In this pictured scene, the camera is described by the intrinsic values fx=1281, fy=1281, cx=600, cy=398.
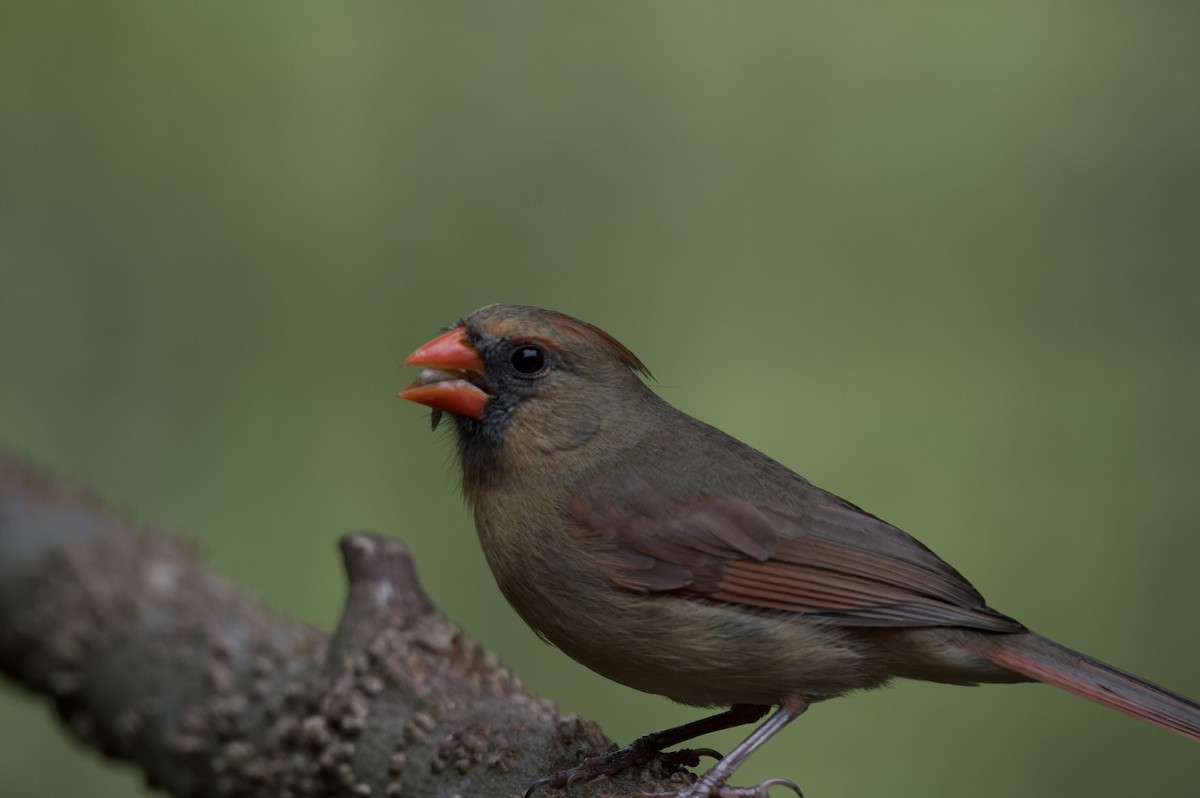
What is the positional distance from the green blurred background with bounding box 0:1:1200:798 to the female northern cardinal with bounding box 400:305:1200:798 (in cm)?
225

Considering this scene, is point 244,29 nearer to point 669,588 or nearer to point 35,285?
point 35,285

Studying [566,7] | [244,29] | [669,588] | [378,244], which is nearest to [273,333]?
[378,244]

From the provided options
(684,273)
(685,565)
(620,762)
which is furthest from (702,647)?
(684,273)

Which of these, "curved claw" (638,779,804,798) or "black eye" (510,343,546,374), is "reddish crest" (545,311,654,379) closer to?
"black eye" (510,343,546,374)

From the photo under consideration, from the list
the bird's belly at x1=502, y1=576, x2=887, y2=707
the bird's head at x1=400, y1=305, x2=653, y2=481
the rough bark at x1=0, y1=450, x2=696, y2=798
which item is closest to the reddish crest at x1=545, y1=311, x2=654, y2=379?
the bird's head at x1=400, y1=305, x2=653, y2=481

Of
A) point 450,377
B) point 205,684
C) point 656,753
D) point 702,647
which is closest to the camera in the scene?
point 205,684

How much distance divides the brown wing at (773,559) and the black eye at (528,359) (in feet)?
1.24

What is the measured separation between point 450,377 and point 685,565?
2.58 feet

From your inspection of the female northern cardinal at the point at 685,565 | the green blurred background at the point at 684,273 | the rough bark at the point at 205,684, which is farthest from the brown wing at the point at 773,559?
the green blurred background at the point at 684,273

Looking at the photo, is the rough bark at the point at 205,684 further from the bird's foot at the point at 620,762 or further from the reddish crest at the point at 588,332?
A: the reddish crest at the point at 588,332

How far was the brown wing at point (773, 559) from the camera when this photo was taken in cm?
295

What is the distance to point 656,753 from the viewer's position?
9.77 feet

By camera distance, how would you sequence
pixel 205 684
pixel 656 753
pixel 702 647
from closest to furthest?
pixel 205 684, pixel 702 647, pixel 656 753

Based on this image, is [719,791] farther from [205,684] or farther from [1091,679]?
[205,684]
